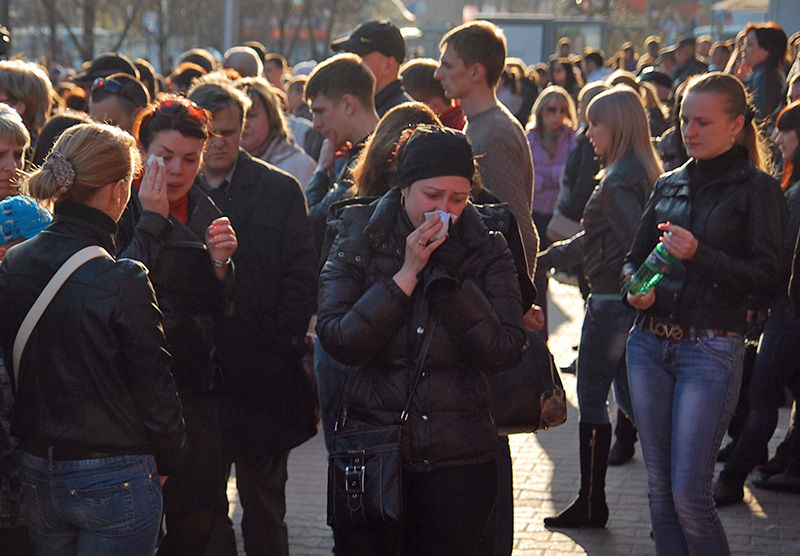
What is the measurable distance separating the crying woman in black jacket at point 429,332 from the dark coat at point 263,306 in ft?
3.99

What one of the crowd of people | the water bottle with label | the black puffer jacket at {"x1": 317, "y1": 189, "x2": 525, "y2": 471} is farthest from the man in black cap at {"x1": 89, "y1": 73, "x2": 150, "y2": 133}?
the water bottle with label

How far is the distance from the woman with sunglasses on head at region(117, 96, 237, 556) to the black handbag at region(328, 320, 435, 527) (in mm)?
900

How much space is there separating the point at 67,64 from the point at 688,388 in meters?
44.3

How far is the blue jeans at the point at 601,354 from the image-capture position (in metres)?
6.30

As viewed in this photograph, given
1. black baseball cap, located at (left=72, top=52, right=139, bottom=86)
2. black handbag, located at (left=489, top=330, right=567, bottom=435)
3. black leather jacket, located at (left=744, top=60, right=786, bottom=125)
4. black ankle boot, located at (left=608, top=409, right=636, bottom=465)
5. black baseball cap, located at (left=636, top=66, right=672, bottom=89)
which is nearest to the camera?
black handbag, located at (left=489, top=330, right=567, bottom=435)

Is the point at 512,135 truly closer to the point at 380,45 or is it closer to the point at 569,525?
the point at 380,45

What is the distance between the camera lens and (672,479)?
4.85m

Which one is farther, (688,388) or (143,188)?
(688,388)

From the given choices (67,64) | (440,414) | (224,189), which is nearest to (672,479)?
(440,414)

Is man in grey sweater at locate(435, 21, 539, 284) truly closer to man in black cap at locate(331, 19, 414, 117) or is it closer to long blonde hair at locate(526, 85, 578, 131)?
man in black cap at locate(331, 19, 414, 117)

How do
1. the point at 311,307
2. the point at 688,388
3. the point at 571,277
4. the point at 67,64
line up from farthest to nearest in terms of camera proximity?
the point at 67,64 < the point at 571,277 < the point at 311,307 < the point at 688,388

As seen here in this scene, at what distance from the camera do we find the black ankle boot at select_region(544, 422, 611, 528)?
20.7 feet

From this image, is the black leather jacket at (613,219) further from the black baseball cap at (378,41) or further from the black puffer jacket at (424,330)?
the black puffer jacket at (424,330)

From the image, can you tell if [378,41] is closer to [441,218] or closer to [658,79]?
[441,218]
